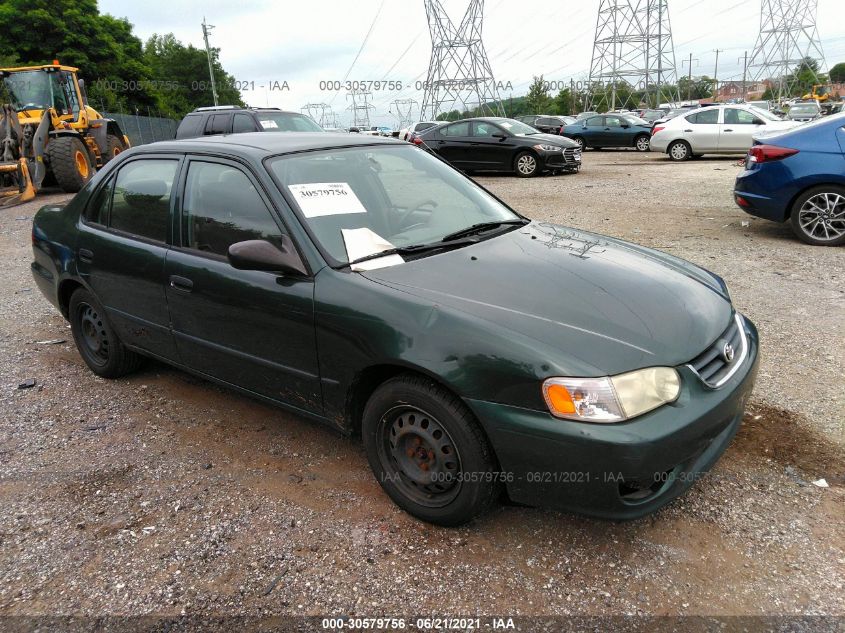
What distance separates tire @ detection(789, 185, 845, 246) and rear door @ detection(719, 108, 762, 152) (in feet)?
38.6

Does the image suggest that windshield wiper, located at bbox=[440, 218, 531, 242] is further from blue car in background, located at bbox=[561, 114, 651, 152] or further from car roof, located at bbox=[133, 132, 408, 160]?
blue car in background, located at bbox=[561, 114, 651, 152]

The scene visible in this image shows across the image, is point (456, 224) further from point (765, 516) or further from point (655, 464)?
point (765, 516)

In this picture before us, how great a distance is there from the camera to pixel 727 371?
2.53m

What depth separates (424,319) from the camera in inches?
96.3

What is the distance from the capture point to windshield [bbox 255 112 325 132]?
1205 cm

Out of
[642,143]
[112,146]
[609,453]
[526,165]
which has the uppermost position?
[112,146]

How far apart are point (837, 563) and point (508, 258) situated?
182 centimetres

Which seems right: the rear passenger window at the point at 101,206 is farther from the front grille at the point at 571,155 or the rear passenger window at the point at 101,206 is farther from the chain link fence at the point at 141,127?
the chain link fence at the point at 141,127

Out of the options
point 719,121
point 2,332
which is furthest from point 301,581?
point 719,121

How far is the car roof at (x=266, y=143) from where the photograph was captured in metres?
3.23

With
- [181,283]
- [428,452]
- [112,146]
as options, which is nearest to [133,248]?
[181,283]

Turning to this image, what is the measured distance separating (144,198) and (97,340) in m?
1.23

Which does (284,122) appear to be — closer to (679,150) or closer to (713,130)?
(679,150)

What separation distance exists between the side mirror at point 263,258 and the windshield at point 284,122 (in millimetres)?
9638
